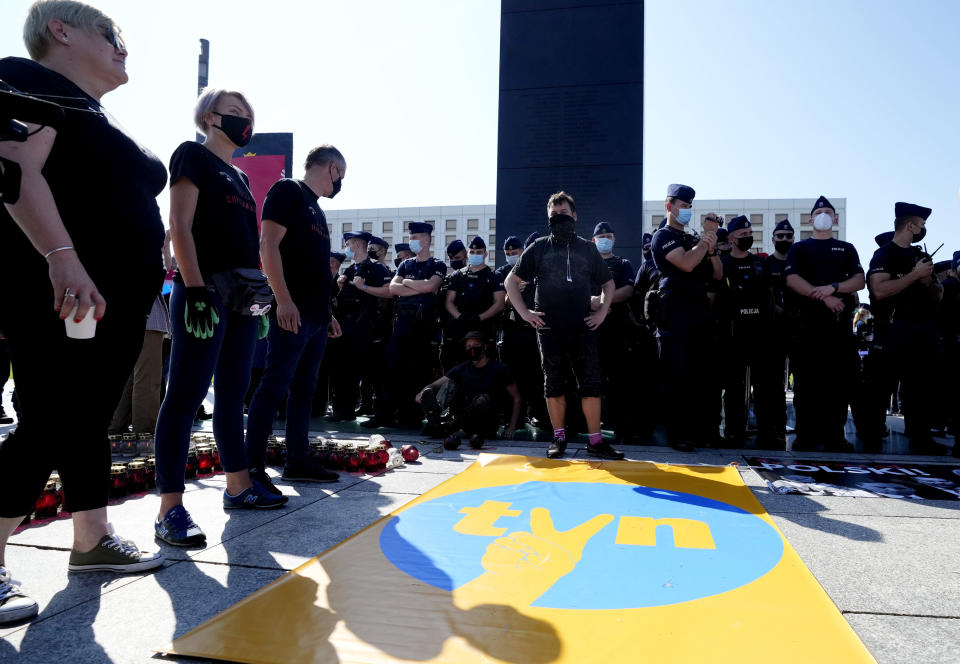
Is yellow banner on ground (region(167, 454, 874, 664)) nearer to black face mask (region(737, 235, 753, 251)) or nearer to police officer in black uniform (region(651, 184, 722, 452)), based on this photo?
police officer in black uniform (region(651, 184, 722, 452))

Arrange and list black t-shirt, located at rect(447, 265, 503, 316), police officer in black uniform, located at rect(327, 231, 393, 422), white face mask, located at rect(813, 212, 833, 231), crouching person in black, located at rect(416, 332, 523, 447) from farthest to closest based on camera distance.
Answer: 1. police officer in black uniform, located at rect(327, 231, 393, 422)
2. black t-shirt, located at rect(447, 265, 503, 316)
3. crouching person in black, located at rect(416, 332, 523, 447)
4. white face mask, located at rect(813, 212, 833, 231)

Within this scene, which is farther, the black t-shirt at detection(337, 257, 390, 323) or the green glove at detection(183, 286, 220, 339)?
the black t-shirt at detection(337, 257, 390, 323)

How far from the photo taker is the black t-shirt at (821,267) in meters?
5.46

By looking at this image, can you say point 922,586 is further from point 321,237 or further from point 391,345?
point 391,345

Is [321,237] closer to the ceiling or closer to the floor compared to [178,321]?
closer to the ceiling

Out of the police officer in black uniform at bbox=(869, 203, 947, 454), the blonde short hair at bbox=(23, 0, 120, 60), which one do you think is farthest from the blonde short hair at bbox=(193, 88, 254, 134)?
the police officer in black uniform at bbox=(869, 203, 947, 454)

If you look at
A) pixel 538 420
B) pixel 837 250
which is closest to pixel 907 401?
pixel 837 250

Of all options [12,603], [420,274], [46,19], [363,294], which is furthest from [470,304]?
[12,603]

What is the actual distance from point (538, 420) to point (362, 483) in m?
3.23

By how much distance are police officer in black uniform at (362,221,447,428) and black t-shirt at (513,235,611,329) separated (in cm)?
217

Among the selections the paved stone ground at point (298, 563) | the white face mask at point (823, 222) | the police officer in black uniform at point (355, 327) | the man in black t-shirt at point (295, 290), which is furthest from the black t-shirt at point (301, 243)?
the white face mask at point (823, 222)

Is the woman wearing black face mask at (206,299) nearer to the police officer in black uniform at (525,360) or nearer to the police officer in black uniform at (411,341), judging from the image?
the police officer in black uniform at (411,341)

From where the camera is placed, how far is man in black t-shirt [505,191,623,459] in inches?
193

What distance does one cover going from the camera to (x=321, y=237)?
361 cm
